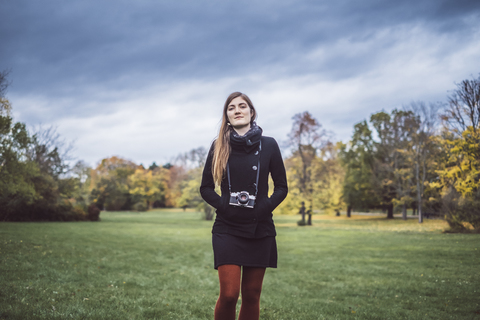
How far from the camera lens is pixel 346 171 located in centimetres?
4156

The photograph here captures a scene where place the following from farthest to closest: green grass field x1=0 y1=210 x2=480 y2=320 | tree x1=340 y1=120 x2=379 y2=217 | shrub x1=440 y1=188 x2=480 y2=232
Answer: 1. tree x1=340 y1=120 x2=379 y2=217
2. shrub x1=440 y1=188 x2=480 y2=232
3. green grass field x1=0 y1=210 x2=480 y2=320

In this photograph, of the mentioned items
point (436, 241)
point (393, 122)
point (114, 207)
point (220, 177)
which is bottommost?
point (114, 207)

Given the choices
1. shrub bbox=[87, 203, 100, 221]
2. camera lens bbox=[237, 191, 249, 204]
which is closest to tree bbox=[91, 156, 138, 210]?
shrub bbox=[87, 203, 100, 221]

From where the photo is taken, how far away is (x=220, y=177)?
236 cm

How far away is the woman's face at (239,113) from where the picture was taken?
2.52 m

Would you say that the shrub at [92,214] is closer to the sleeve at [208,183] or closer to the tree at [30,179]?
the tree at [30,179]

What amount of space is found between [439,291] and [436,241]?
8.83ft

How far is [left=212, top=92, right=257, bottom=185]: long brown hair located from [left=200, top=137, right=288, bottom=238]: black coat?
6 cm

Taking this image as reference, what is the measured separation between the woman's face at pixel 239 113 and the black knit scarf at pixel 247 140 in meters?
0.08

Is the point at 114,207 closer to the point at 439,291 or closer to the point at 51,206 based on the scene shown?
the point at 51,206

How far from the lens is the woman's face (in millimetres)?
2516

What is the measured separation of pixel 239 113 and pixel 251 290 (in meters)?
1.40

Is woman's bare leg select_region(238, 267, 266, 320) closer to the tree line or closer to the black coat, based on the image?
the black coat

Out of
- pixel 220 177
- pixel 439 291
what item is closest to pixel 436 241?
pixel 439 291
